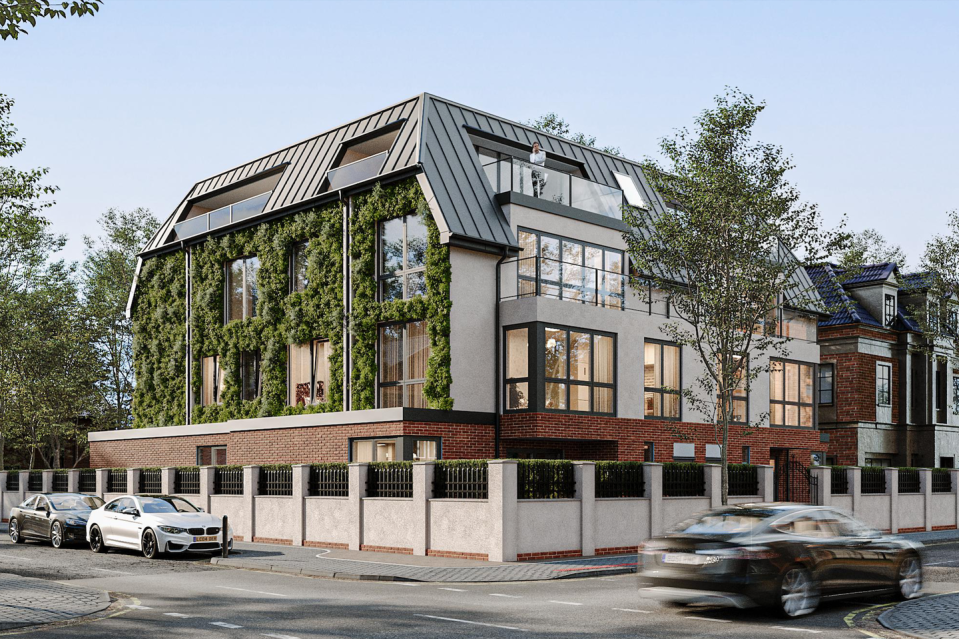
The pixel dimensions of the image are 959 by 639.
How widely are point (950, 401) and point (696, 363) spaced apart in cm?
2164

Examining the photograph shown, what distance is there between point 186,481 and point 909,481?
70.8ft

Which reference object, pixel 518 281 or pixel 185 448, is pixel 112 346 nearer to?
pixel 185 448

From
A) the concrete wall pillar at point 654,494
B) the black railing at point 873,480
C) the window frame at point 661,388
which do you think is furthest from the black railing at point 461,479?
the black railing at point 873,480

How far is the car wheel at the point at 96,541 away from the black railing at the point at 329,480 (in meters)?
4.76

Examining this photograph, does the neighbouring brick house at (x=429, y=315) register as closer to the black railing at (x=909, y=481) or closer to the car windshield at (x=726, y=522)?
the black railing at (x=909, y=481)

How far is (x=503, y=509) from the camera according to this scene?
19234mm

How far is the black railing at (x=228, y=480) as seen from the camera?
26.4m

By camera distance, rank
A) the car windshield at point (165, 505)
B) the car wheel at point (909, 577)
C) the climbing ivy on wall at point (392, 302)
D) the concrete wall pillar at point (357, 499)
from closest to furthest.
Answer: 1. the car wheel at point (909, 577)
2. the car windshield at point (165, 505)
3. the concrete wall pillar at point (357, 499)
4. the climbing ivy on wall at point (392, 302)

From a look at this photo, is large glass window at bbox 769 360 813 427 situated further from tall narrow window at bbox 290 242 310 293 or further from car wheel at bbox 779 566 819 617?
car wheel at bbox 779 566 819 617

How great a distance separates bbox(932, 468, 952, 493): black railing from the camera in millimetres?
31406

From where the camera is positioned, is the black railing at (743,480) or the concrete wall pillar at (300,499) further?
the black railing at (743,480)

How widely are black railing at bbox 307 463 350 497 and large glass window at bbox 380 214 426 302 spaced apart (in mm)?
5240

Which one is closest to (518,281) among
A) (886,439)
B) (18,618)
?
(18,618)

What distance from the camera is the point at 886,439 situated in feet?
144
